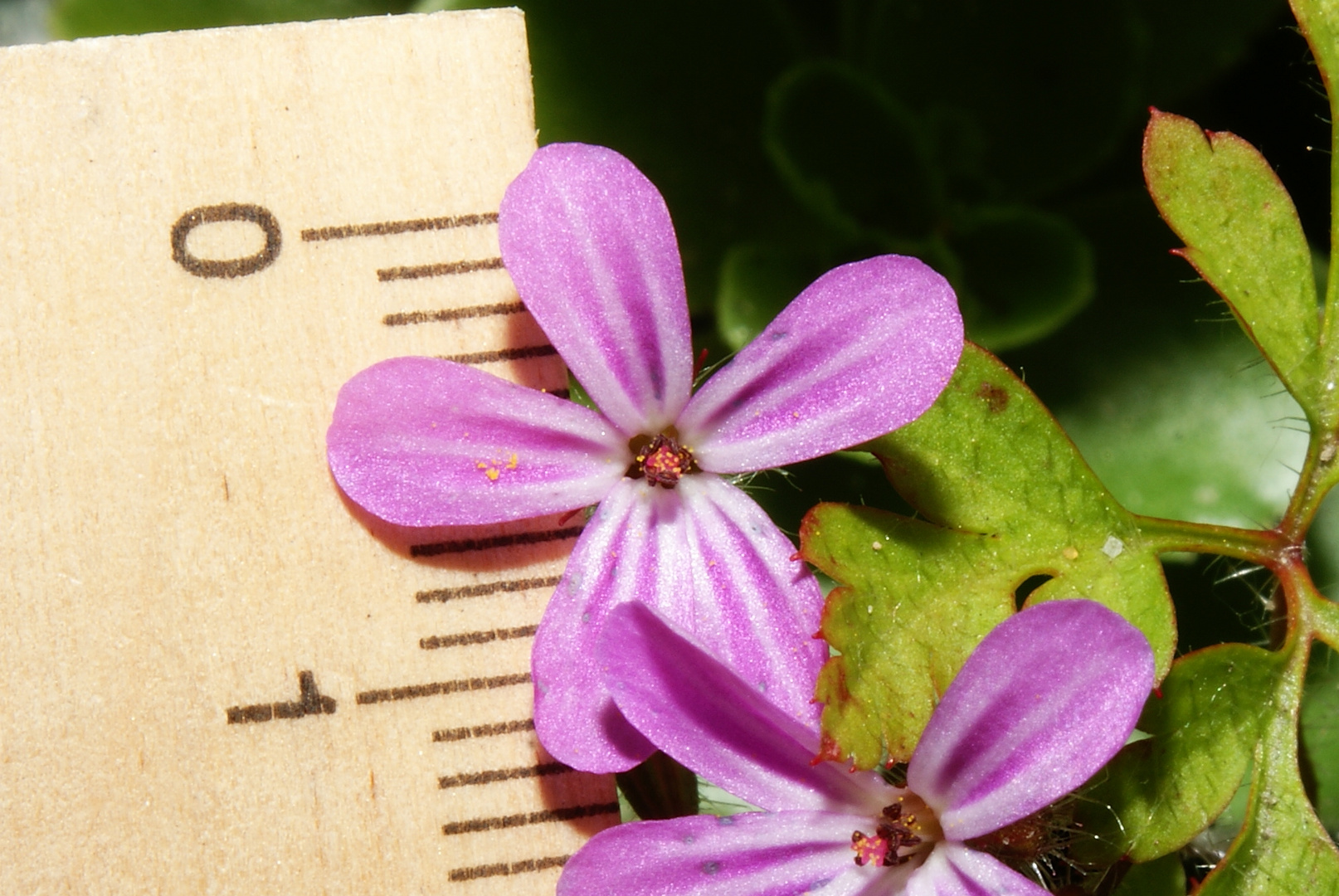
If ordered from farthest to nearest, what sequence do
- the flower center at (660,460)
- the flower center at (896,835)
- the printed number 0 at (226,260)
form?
the printed number 0 at (226,260) < the flower center at (660,460) < the flower center at (896,835)

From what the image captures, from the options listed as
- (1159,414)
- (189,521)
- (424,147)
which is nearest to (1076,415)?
(1159,414)

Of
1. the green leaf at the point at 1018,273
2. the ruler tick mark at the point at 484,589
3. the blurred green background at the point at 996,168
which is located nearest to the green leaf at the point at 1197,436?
the blurred green background at the point at 996,168

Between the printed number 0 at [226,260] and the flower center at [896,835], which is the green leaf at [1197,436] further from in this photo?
the printed number 0 at [226,260]

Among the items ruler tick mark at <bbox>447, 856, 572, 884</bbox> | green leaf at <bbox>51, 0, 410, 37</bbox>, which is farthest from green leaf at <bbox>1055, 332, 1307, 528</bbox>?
green leaf at <bbox>51, 0, 410, 37</bbox>

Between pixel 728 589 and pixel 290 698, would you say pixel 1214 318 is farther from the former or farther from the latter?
pixel 290 698

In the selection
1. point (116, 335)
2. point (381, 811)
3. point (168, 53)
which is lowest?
point (381, 811)

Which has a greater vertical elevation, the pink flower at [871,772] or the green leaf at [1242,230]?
the green leaf at [1242,230]

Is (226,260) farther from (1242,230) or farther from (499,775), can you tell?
(1242,230)
